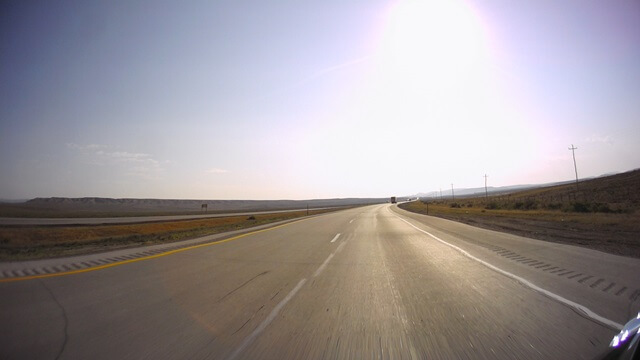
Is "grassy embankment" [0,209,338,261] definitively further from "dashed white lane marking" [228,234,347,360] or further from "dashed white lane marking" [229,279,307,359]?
"dashed white lane marking" [229,279,307,359]

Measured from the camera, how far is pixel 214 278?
252 inches

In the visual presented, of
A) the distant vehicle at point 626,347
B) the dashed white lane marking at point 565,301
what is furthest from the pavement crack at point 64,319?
the dashed white lane marking at point 565,301

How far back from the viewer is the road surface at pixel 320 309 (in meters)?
3.22

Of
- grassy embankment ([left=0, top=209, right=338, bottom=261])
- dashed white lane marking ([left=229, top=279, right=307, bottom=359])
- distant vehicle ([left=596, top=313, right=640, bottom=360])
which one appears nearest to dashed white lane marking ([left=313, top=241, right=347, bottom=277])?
dashed white lane marking ([left=229, top=279, right=307, bottom=359])

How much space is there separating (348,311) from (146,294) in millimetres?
3519

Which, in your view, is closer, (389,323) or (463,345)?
(463,345)

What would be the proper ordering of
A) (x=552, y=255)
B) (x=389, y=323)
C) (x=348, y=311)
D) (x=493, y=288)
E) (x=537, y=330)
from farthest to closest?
1. (x=552, y=255)
2. (x=493, y=288)
3. (x=348, y=311)
4. (x=389, y=323)
5. (x=537, y=330)

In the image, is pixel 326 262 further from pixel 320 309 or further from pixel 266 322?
pixel 266 322

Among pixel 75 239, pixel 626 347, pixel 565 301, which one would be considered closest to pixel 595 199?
pixel 565 301

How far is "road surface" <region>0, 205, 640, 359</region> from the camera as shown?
3217 mm

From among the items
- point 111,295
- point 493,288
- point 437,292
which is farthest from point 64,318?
point 493,288

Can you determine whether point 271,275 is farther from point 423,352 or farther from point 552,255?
point 552,255

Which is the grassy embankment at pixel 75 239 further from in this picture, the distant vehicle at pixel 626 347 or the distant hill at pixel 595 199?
the distant hill at pixel 595 199

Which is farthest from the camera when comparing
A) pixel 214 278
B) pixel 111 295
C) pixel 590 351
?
pixel 214 278
